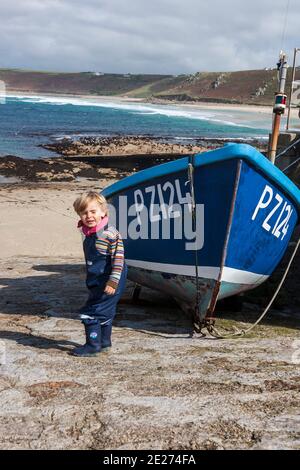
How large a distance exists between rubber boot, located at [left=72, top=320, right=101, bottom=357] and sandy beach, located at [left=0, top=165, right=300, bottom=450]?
0.09 meters

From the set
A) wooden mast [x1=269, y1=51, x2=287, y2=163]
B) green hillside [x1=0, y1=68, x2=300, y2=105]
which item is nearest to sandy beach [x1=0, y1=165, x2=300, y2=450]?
wooden mast [x1=269, y1=51, x2=287, y2=163]

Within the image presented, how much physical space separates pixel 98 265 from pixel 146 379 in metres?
0.95

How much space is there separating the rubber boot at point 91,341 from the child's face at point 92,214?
79cm

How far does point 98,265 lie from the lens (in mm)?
4148

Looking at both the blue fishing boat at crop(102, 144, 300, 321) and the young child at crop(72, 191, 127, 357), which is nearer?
the young child at crop(72, 191, 127, 357)

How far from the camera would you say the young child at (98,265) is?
4035mm

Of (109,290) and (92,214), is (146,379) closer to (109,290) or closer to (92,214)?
(109,290)

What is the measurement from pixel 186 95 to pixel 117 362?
A: 424 feet

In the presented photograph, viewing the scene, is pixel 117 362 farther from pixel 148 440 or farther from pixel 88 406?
pixel 148 440

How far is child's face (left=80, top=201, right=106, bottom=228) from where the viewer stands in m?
4.00

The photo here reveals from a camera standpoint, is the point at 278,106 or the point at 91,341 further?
the point at 278,106

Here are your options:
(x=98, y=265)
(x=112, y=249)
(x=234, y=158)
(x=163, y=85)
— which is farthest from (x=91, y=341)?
(x=163, y=85)

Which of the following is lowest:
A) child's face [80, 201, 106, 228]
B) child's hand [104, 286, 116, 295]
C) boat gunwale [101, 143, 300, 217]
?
child's hand [104, 286, 116, 295]

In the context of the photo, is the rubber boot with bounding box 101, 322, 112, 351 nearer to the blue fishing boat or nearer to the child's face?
the child's face
